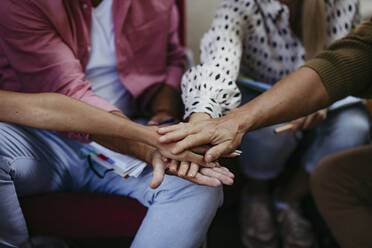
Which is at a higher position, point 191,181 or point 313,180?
point 191,181

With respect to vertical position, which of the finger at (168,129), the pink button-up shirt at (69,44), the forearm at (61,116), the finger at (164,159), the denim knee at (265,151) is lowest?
the denim knee at (265,151)

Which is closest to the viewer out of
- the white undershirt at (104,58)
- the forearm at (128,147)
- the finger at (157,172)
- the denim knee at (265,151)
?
the finger at (157,172)

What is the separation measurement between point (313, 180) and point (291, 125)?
196 millimetres

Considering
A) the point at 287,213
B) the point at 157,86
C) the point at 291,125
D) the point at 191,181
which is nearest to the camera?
the point at 191,181

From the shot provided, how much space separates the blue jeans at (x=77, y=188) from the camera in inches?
31.4

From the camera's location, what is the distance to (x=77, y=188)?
0.99m

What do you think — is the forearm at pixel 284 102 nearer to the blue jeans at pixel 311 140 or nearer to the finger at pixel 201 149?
the finger at pixel 201 149

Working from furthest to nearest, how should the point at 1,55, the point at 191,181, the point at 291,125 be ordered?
the point at 291,125, the point at 1,55, the point at 191,181

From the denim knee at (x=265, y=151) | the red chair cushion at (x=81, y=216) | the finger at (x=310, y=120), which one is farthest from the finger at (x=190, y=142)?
the finger at (x=310, y=120)

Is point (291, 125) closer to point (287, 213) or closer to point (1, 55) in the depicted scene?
point (287, 213)

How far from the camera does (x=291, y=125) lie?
1.09m

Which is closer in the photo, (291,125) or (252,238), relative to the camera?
(291,125)

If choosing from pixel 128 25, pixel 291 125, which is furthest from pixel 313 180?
pixel 128 25

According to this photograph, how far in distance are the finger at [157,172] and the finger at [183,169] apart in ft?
0.15
